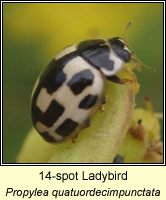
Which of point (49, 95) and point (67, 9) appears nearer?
point (49, 95)

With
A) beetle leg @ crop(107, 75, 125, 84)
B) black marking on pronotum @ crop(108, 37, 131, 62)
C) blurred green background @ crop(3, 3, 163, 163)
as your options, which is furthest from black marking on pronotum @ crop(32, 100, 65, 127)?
blurred green background @ crop(3, 3, 163, 163)

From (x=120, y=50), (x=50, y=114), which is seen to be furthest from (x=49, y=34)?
(x=50, y=114)

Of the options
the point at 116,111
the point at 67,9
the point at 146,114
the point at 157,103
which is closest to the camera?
the point at 116,111

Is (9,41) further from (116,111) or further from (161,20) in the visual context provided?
(116,111)

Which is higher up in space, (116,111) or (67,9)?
(67,9)

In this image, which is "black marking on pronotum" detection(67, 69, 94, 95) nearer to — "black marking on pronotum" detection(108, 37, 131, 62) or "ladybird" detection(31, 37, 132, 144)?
"ladybird" detection(31, 37, 132, 144)

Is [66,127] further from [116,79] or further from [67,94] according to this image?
[116,79]

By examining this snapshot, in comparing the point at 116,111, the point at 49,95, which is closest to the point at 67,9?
the point at 49,95

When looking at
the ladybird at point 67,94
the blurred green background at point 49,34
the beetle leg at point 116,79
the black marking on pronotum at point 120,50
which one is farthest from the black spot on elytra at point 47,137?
the blurred green background at point 49,34
